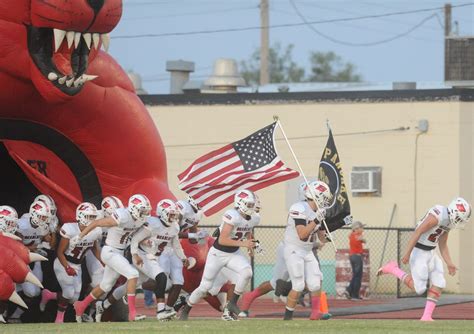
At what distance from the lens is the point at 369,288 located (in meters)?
25.9

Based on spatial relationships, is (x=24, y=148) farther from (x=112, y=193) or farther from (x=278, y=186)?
(x=278, y=186)

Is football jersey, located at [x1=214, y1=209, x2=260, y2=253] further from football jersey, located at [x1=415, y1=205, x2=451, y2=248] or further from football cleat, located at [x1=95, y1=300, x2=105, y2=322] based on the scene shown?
football jersey, located at [x1=415, y1=205, x2=451, y2=248]

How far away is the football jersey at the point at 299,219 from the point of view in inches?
629

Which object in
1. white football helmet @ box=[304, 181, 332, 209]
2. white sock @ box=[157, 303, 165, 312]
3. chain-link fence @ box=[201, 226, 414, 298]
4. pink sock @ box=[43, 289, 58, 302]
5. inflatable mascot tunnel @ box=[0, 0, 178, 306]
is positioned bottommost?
chain-link fence @ box=[201, 226, 414, 298]

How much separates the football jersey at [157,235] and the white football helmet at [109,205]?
40cm

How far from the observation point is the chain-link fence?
24.8 metres

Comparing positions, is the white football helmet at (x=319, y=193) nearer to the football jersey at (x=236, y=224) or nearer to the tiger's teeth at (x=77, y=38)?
the football jersey at (x=236, y=224)

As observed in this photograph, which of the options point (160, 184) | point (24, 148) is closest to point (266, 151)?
point (160, 184)

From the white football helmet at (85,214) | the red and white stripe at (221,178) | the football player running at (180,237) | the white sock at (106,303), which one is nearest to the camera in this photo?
the white football helmet at (85,214)

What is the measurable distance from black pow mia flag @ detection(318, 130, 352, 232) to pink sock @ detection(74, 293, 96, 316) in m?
2.98

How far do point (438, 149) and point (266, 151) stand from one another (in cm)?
936

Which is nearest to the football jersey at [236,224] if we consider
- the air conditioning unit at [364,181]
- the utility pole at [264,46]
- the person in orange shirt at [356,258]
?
the person in orange shirt at [356,258]

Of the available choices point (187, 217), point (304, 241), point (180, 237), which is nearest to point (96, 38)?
point (187, 217)

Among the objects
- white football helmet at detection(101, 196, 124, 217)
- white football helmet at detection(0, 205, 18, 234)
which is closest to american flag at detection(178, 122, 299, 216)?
white football helmet at detection(101, 196, 124, 217)
